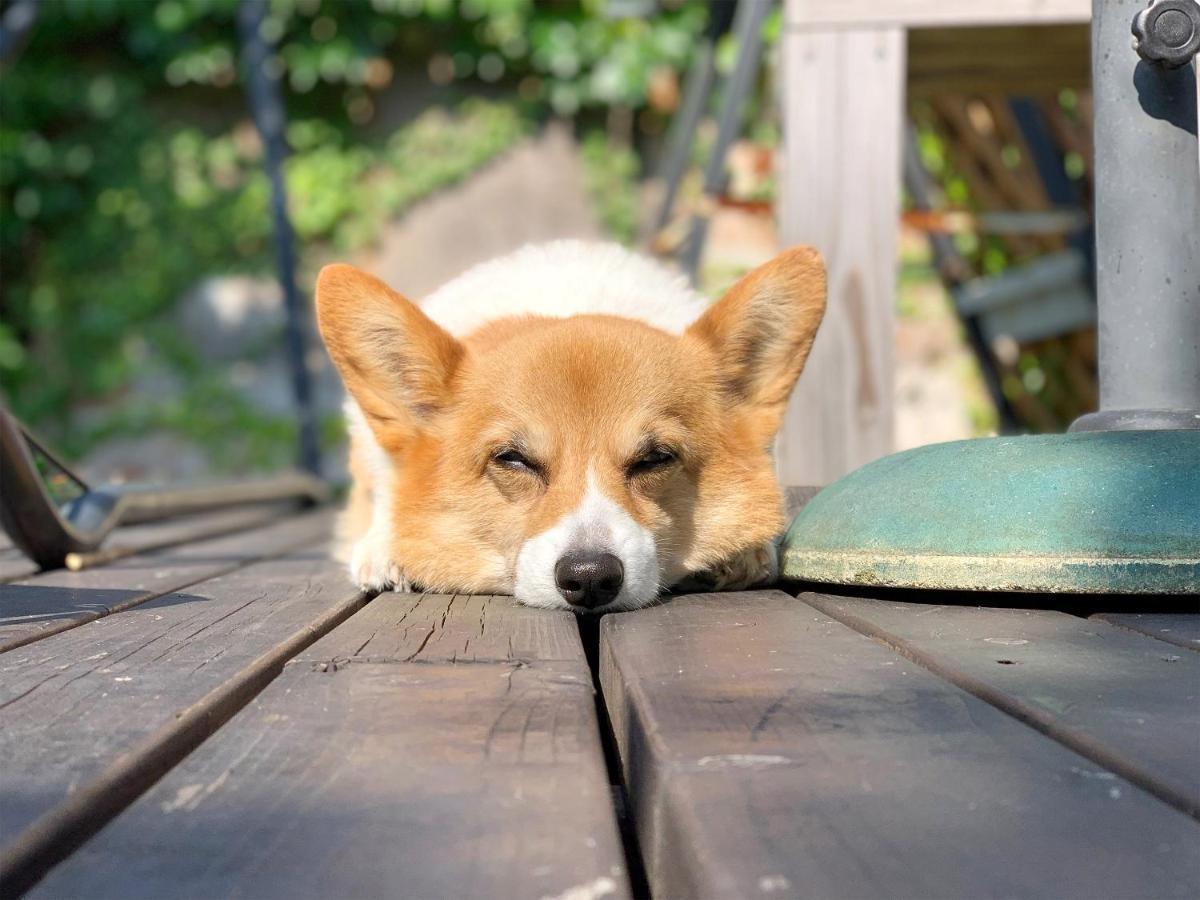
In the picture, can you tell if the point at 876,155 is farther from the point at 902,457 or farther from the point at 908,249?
the point at 908,249

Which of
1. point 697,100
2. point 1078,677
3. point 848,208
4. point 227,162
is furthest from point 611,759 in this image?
point 227,162

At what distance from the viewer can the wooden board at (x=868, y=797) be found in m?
0.71

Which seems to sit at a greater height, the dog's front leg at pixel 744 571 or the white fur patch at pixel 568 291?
the white fur patch at pixel 568 291

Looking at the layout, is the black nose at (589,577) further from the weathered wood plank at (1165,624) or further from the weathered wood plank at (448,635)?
the weathered wood plank at (1165,624)

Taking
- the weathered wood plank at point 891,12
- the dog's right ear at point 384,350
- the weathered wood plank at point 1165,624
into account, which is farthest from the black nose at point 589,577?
the weathered wood plank at point 891,12

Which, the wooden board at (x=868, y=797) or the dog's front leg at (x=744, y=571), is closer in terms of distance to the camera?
the wooden board at (x=868, y=797)

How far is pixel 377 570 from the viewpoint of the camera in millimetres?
2197

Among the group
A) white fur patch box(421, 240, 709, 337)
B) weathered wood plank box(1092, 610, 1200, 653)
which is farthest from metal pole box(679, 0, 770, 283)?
weathered wood plank box(1092, 610, 1200, 653)

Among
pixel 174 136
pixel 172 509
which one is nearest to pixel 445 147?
pixel 174 136

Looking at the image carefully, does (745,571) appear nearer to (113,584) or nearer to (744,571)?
(744,571)

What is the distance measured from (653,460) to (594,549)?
338 mm

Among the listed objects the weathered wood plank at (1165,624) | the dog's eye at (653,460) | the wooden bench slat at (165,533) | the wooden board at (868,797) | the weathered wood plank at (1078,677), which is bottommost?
the wooden bench slat at (165,533)

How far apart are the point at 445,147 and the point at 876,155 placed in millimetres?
5171

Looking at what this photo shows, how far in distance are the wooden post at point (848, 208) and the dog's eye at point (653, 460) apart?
1.09m
